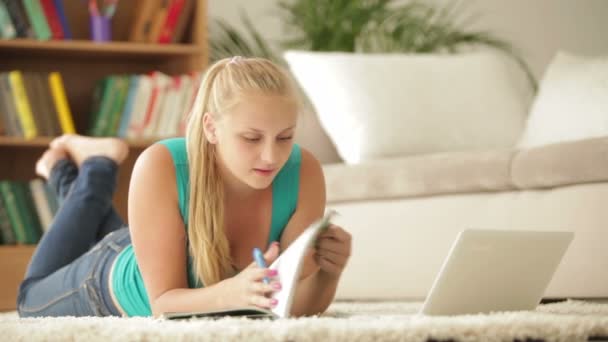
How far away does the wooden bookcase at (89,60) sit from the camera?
316 centimetres

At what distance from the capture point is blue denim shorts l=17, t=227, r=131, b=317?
1.71m

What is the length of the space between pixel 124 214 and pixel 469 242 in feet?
7.69

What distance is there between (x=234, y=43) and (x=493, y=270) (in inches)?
95.5

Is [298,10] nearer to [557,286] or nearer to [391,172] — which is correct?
[391,172]

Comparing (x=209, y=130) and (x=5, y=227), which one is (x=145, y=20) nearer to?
(x=5, y=227)

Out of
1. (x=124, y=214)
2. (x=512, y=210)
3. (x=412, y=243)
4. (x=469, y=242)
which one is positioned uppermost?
(x=469, y=242)

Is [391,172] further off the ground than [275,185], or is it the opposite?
[275,185]

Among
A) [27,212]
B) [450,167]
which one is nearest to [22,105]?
[27,212]

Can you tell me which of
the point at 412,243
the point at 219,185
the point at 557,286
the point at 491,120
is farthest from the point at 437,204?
the point at 219,185

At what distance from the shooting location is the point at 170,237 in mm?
1380

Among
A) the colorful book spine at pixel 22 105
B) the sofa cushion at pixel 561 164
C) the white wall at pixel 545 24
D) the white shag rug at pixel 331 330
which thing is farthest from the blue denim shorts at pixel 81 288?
the white wall at pixel 545 24

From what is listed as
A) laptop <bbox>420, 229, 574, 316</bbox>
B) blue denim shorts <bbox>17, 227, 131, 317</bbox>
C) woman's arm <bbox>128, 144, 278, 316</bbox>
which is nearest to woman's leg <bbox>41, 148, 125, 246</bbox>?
blue denim shorts <bbox>17, 227, 131, 317</bbox>

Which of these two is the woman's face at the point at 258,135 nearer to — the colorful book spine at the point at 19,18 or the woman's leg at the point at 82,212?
the woman's leg at the point at 82,212

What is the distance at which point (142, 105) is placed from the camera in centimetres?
315
